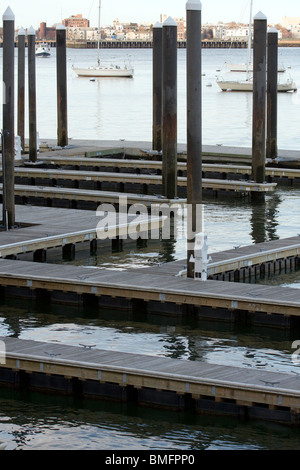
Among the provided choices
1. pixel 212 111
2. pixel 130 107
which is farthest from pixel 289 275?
pixel 130 107

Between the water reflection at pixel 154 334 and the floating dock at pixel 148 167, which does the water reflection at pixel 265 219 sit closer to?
the floating dock at pixel 148 167

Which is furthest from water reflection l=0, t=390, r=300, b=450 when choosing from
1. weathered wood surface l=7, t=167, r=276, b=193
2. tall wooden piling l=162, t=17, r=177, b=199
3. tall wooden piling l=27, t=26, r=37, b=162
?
tall wooden piling l=27, t=26, r=37, b=162

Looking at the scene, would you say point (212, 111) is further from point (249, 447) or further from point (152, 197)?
point (249, 447)

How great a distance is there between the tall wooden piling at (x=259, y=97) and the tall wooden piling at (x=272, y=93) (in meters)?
4.20

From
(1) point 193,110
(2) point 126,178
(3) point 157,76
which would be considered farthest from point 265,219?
(1) point 193,110

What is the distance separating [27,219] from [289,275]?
616cm

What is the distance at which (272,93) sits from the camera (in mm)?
35344

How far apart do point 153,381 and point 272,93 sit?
21705 millimetres

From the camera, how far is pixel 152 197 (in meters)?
28.3

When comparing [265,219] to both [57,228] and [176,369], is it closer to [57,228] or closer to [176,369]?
[57,228]

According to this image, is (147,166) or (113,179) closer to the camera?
(113,179)

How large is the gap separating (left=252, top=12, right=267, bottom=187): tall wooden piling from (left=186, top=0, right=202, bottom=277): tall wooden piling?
10.2 metres

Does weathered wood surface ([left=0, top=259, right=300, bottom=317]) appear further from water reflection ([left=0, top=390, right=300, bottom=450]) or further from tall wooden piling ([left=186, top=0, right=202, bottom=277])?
water reflection ([left=0, top=390, right=300, bottom=450])

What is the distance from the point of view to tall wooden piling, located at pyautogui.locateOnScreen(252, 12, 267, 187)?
30.1 meters
